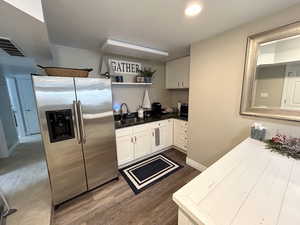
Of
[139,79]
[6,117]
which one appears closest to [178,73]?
[139,79]

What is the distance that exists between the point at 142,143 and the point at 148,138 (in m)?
0.17

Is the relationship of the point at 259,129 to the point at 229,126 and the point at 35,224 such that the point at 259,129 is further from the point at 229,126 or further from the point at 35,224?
the point at 35,224

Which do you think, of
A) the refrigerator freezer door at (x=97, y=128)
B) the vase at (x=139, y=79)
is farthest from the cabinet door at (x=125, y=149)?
the vase at (x=139, y=79)

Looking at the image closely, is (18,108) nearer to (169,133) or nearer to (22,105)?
(22,105)

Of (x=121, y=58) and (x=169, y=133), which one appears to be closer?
(x=121, y=58)

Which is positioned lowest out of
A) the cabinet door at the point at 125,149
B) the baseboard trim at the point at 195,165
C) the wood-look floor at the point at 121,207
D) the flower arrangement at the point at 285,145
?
the wood-look floor at the point at 121,207

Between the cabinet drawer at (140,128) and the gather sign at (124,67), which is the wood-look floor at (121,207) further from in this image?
the gather sign at (124,67)

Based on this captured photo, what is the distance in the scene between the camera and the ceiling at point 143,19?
1223mm

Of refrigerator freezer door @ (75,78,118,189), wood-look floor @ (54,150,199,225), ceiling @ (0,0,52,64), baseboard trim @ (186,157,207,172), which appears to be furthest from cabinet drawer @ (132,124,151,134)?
ceiling @ (0,0,52,64)

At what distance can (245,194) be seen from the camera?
0.74 m

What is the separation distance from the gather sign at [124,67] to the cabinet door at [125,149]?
4.70ft

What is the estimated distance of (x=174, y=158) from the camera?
275cm

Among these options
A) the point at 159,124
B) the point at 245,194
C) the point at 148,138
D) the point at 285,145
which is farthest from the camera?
the point at 159,124

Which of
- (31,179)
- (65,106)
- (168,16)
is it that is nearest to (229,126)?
(168,16)
